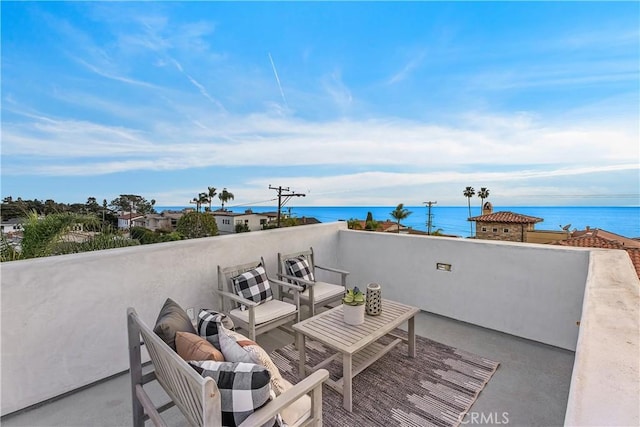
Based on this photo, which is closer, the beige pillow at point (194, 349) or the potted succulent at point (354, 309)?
the beige pillow at point (194, 349)

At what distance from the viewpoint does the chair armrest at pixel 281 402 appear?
43.9 inches

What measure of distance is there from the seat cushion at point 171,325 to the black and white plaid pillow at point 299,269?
1695 millimetres

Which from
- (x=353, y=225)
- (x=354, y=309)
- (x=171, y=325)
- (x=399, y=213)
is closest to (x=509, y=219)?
(x=353, y=225)

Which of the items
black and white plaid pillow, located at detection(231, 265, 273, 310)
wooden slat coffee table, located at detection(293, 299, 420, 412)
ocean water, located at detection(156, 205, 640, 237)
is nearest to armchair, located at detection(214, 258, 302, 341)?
black and white plaid pillow, located at detection(231, 265, 273, 310)

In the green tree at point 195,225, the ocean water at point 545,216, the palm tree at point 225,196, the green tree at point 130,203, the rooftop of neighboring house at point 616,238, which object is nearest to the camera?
the rooftop of neighboring house at point 616,238

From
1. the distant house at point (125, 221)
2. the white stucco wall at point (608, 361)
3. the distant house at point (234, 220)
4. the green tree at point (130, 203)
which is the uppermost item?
the green tree at point (130, 203)

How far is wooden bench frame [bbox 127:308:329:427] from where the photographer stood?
103 cm

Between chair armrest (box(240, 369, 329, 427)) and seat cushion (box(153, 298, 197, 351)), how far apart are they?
1.99 ft

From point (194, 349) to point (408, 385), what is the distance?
1.83m

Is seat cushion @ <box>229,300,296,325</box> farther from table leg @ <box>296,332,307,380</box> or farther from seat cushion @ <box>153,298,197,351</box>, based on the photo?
seat cushion @ <box>153,298,197,351</box>

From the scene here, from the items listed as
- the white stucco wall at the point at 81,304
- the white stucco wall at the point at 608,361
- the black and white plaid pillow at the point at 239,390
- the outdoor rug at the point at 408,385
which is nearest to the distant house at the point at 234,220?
the white stucco wall at the point at 81,304

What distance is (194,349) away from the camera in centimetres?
137

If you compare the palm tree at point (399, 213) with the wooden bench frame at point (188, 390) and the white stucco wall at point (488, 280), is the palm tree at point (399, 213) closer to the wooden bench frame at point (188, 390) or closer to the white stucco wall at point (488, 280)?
the white stucco wall at point (488, 280)

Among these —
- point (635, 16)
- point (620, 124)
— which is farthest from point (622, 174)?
point (635, 16)
